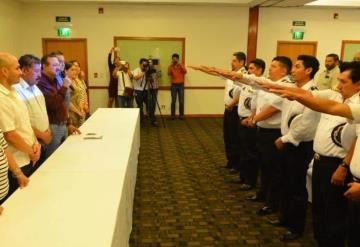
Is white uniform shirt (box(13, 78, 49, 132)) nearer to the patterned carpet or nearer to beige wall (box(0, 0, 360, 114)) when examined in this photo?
the patterned carpet

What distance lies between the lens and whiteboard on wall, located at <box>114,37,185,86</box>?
28.0ft

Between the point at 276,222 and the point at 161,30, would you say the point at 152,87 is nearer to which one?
the point at 161,30

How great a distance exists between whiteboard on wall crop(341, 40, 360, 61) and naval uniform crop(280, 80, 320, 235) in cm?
691

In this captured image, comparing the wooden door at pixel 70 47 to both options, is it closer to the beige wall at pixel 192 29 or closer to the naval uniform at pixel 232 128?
the beige wall at pixel 192 29

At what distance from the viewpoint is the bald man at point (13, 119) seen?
7.71ft

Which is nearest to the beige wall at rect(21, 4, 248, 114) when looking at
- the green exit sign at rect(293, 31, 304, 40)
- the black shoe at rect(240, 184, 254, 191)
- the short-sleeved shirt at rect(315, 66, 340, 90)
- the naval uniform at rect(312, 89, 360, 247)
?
the green exit sign at rect(293, 31, 304, 40)

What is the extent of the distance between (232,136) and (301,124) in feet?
6.18

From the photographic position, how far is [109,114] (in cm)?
470

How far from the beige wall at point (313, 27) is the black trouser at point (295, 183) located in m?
6.28

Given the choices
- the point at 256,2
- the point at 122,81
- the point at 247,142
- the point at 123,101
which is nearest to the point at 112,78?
the point at 122,81

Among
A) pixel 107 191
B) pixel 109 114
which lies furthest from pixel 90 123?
pixel 107 191

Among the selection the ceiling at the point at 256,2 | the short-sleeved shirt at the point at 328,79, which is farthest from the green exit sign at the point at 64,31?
the short-sleeved shirt at the point at 328,79

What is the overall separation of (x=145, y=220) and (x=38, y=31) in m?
6.57

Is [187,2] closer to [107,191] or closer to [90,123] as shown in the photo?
[90,123]
